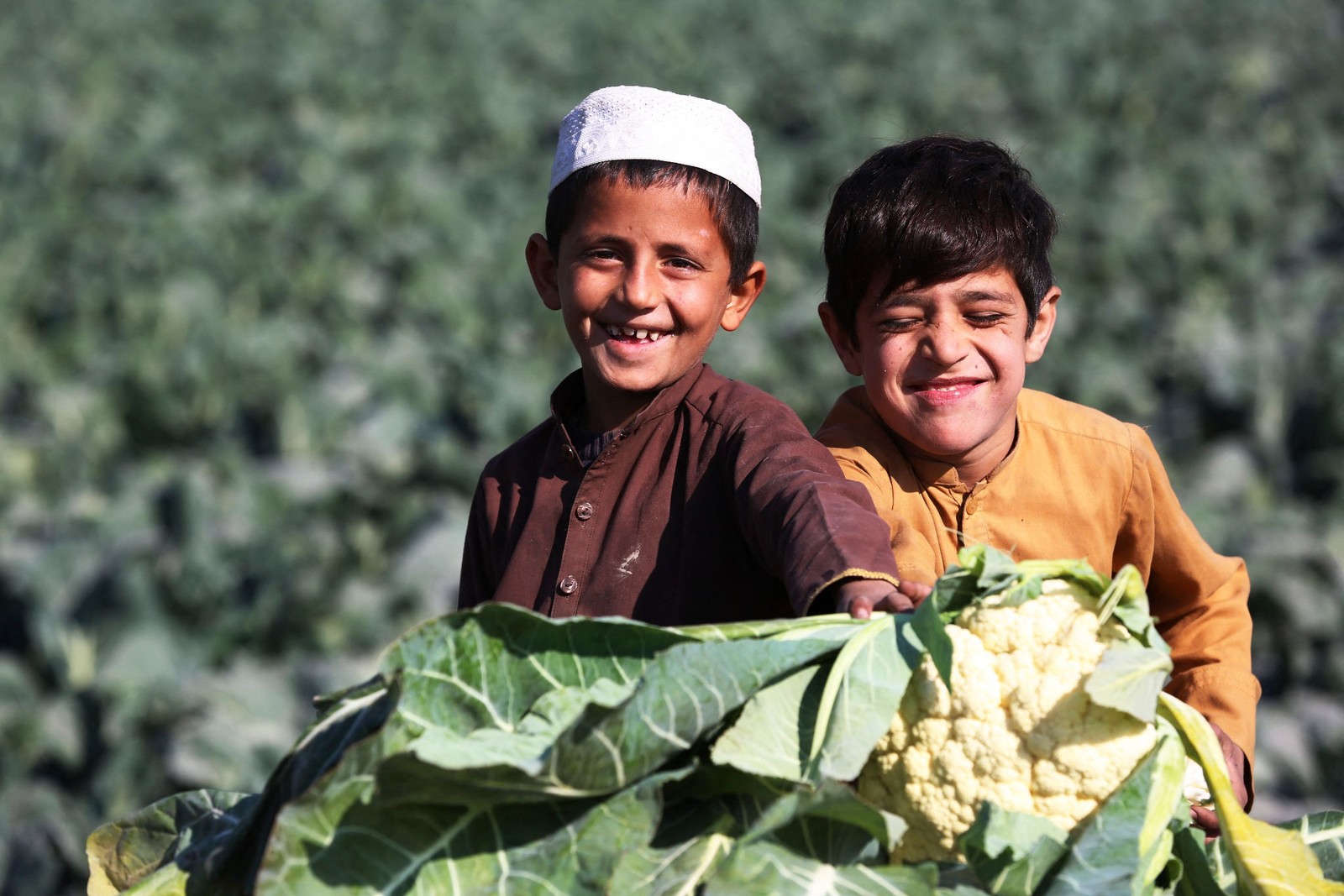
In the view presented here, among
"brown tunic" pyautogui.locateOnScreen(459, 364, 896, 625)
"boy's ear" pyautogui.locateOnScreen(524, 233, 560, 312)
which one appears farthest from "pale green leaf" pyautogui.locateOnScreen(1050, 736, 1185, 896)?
"boy's ear" pyautogui.locateOnScreen(524, 233, 560, 312)

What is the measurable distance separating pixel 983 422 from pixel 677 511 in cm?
45

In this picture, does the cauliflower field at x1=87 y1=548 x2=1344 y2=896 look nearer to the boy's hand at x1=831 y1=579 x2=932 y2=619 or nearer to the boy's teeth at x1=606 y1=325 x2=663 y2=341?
the boy's hand at x1=831 y1=579 x2=932 y2=619

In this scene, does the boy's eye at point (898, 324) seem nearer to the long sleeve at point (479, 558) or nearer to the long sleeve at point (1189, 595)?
the long sleeve at point (1189, 595)

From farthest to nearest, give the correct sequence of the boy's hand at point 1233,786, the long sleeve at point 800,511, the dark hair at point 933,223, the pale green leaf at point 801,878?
the dark hair at point 933,223
the boy's hand at point 1233,786
the long sleeve at point 800,511
the pale green leaf at point 801,878

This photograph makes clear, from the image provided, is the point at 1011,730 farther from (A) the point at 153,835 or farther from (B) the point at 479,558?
(A) the point at 153,835

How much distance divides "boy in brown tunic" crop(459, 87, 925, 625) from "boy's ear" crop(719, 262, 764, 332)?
0.5 inches

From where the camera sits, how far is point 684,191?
→ 2.03 metres

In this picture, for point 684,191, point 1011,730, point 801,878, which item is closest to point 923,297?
point 684,191

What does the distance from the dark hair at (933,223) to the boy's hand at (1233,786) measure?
2.11 ft

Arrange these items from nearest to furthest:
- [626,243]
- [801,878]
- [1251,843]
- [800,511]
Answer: [801,878] → [1251,843] → [800,511] → [626,243]

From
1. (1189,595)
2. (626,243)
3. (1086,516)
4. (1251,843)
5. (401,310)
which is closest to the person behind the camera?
(1251,843)

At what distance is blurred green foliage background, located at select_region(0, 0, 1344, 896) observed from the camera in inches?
203

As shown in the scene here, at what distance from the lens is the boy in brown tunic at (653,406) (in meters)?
1.96

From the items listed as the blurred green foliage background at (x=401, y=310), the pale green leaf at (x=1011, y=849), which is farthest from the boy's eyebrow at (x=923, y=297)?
the blurred green foliage background at (x=401, y=310)
